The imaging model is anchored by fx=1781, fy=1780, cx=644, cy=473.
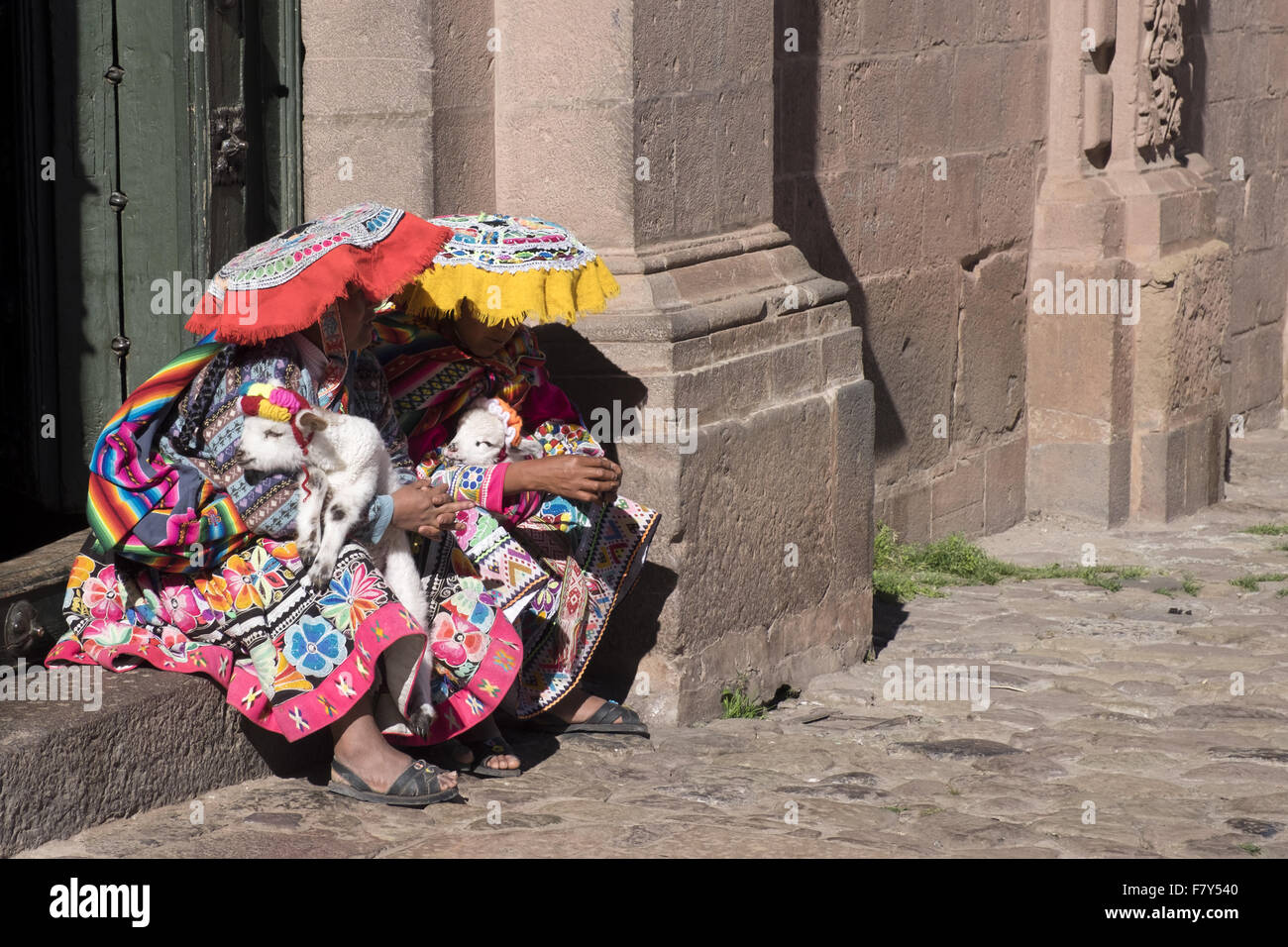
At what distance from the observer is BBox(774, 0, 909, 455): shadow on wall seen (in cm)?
642

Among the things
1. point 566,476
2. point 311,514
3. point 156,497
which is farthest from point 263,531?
point 566,476

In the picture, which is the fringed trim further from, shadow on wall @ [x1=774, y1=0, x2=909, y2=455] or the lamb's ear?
shadow on wall @ [x1=774, y1=0, x2=909, y2=455]

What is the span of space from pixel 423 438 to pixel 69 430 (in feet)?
2.96

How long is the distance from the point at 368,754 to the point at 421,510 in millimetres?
568

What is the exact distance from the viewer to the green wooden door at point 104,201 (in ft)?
14.4

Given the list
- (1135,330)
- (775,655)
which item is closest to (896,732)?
(775,655)

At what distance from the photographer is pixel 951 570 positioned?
7.14 metres

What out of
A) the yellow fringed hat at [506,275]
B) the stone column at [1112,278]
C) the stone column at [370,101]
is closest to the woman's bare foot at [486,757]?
the yellow fringed hat at [506,275]

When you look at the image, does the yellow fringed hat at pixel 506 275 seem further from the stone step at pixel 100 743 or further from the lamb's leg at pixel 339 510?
the stone step at pixel 100 743

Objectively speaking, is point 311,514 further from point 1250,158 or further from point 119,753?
point 1250,158

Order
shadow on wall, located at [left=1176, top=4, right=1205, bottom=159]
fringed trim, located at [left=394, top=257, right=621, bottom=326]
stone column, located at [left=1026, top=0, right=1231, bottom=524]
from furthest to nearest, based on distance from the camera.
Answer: shadow on wall, located at [left=1176, top=4, right=1205, bottom=159] < stone column, located at [left=1026, top=0, right=1231, bottom=524] < fringed trim, located at [left=394, top=257, right=621, bottom=326]

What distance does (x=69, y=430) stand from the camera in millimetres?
4504

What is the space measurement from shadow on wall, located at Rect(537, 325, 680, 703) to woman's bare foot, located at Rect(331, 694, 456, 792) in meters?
1.01

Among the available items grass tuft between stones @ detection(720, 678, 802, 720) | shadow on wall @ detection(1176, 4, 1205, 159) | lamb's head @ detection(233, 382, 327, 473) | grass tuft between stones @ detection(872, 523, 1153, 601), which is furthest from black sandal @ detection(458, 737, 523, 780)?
shadow on wall @ detection(1176, 4, 1205, 159)
